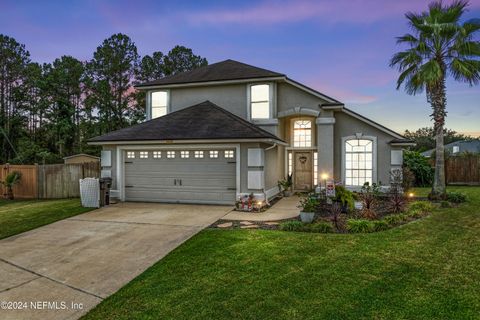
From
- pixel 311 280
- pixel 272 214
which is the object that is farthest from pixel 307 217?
pixel 311 280

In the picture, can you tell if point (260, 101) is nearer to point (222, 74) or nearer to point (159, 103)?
point (222, 74)

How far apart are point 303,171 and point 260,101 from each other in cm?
418

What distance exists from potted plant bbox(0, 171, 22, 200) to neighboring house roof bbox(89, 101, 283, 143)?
214 inches

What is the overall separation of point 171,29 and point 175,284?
16.4 meters

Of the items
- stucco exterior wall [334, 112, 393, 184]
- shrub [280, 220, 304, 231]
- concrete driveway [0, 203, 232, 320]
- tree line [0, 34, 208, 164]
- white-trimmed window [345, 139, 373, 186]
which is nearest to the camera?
concrete driveway [0, 203, 232, 320]

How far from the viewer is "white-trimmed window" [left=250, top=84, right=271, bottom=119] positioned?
13477 mm

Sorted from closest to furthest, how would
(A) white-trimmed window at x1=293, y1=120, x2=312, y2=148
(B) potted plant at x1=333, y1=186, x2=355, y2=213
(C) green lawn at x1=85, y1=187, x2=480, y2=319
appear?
(C) green lawn at x1=85, y1=187, x2=480, y2=319, (B) potted plant at x1=333, y1=186, x2=355, y2=213, (A) white-trimmed window at x1=293, y1=120, x2=312, y2=148

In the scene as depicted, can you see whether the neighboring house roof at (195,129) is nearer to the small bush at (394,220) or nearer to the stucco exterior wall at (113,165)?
the stucco exterior wall at (113,165)

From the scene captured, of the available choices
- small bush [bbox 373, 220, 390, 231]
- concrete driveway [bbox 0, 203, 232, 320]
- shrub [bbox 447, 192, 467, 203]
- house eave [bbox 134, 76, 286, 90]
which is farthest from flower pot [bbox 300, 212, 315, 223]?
house eave [bbox 134, 76, 286, 90]

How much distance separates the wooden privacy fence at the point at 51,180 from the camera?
46.0 ft

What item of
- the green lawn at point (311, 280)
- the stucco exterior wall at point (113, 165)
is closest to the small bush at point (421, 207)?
the green lawn at point (311, 280)

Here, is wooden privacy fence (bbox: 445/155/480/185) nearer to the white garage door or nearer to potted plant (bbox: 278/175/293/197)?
potted plant (bbox: 278/175/293/197)

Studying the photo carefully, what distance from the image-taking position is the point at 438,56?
11.6 m

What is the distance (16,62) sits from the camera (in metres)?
29.1
